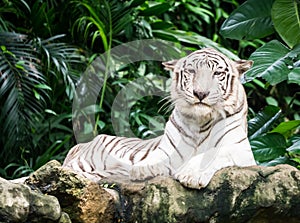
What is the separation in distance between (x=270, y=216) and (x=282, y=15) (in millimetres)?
1595

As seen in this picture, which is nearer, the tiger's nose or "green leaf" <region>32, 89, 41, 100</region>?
the tiger's nose

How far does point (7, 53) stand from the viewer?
4293 mm

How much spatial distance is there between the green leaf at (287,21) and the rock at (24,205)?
1.90 metres

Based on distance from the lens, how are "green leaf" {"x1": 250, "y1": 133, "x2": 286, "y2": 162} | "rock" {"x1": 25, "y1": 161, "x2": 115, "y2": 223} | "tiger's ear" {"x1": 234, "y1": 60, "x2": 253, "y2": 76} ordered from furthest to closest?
1. "green leaf" {"x1": 250, "y1": 133, "x2": 286, "y2": 162}
2. "tiger's ear" {"x1": 234, "y1": 60, "x2": 253, "y2": 76}
3. "rock" {"x1": 25, "y1": 161, "x2": 115, "y2": 223}

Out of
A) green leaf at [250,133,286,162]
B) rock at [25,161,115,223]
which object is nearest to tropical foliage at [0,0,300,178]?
green leaf at [250,133,286,162]

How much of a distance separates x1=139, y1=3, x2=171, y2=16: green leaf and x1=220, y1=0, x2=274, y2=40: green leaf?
1.00m

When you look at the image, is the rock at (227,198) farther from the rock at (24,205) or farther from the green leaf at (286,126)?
the green leaf at (286,126)

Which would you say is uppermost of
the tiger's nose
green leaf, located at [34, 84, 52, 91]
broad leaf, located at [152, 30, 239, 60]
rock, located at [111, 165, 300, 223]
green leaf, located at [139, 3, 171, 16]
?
the tiger's nose

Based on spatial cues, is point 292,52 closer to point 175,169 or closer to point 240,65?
point 240,65

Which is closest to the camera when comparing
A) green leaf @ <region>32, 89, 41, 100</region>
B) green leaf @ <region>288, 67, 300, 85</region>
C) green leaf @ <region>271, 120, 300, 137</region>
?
green leaf @ <region>288, 67, 300, 85</region>

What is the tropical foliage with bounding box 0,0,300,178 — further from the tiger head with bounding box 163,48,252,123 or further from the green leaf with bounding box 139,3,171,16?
the tiger head with bounding box 163,48,252,123

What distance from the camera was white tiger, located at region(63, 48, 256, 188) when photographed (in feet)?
6.73

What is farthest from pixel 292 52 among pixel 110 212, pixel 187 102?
pixel 110 212

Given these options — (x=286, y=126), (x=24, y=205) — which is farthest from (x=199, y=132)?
(x=286, y=126)
